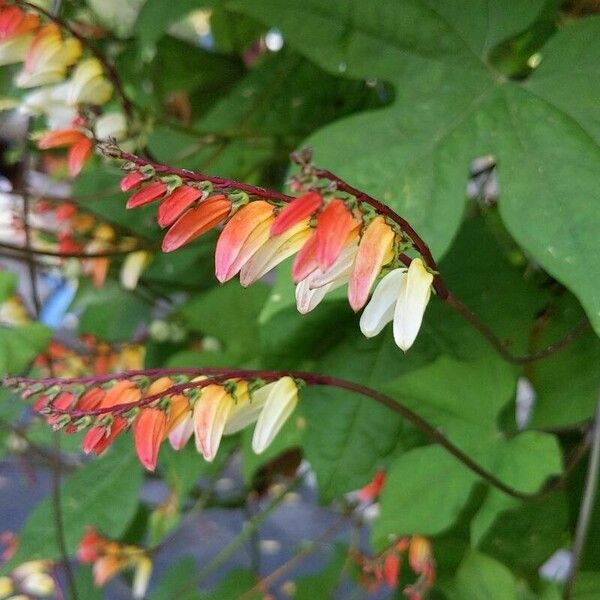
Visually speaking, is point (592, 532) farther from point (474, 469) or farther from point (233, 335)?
point (233, 335)

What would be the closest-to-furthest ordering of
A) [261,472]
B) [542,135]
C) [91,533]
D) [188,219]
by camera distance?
1. [188,219]
2. [542,135]
3. [91,533]
4. [261,472]

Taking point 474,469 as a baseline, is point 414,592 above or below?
below

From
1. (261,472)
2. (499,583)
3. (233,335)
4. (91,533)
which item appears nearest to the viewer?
(499,583)

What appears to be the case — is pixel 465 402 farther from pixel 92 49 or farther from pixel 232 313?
pixel 92 49

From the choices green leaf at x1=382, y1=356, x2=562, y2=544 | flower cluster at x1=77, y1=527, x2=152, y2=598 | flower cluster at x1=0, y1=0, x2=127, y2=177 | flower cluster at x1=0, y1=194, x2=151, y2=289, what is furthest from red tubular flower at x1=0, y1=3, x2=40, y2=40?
flower cluster at x1=77, y1=527, x2=152, y2=598

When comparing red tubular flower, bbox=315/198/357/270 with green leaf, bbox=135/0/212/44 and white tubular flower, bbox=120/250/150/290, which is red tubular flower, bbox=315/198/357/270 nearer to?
green leaf, bbox=135/0/212/44

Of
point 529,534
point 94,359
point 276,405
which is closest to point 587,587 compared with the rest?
point 529,534

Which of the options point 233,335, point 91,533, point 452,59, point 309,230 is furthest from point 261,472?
point 309,230
